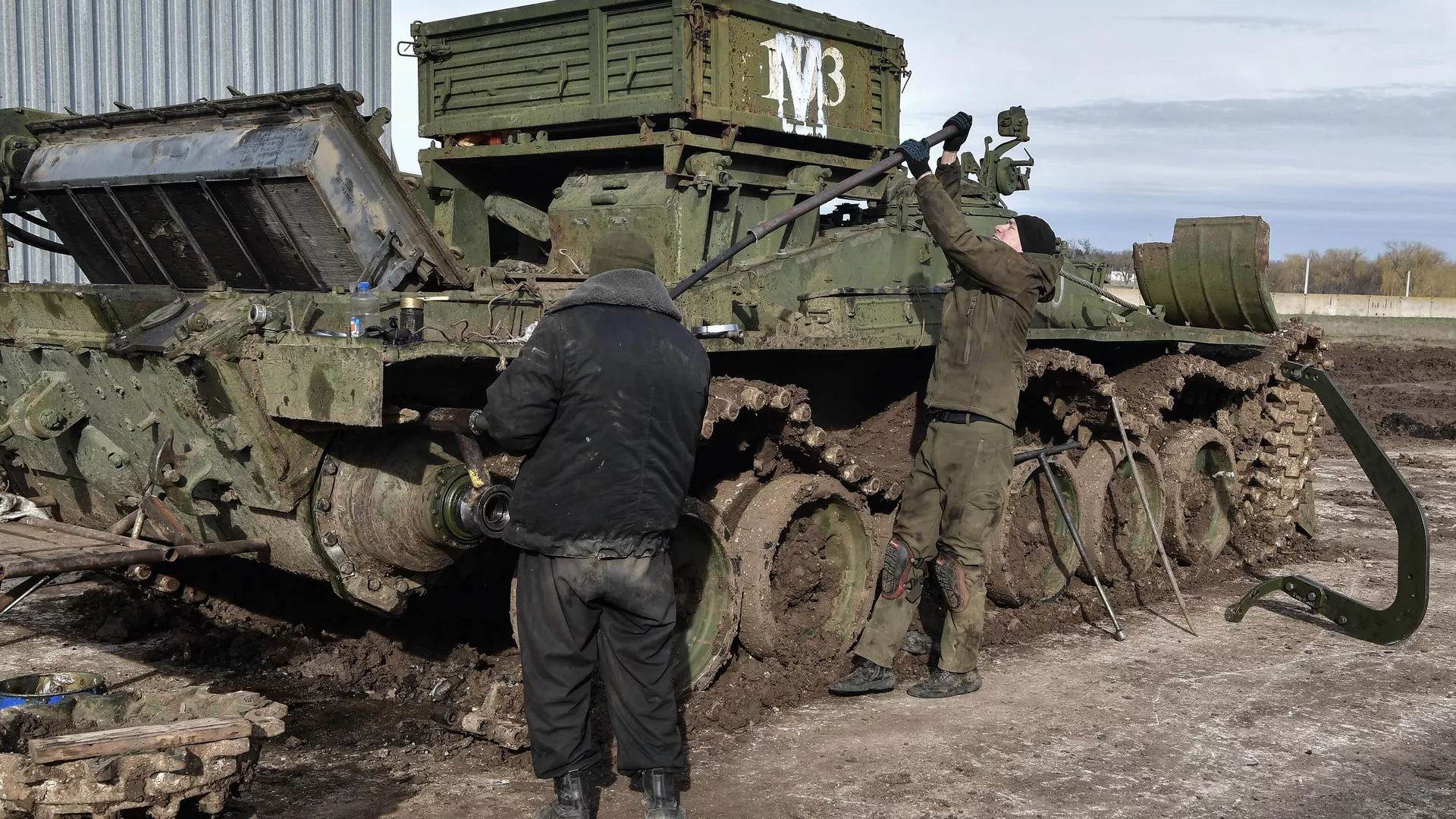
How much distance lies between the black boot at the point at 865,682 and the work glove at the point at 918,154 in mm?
2143

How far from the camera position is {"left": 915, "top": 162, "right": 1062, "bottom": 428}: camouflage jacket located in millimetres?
5777

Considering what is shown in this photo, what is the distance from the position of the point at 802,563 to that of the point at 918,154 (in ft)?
6.17

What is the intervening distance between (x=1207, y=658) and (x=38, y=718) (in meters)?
5.09

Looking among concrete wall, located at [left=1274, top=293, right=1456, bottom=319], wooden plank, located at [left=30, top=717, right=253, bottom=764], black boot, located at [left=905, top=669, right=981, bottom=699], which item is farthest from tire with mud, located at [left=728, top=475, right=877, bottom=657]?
concrete wall, located at [left=1274, top=293, right=1456, bottom=319]

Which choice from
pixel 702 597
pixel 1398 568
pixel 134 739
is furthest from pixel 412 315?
pixel 1398 568

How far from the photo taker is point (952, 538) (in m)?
6.00

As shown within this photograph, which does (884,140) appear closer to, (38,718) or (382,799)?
(382,799)

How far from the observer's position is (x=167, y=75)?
1337cm

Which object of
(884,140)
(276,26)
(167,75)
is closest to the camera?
(884,140)

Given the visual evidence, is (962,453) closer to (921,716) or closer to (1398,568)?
(921,716)

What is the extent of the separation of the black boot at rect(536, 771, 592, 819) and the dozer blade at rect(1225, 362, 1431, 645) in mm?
4502

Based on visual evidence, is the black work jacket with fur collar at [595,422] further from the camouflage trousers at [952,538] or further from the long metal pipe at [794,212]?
the camouflage trousers at [952,538]

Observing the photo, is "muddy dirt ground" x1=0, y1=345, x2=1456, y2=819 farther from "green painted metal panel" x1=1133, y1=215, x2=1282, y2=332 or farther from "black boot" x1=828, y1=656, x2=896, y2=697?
"green painted metal panel" x1=1133, y1=215, x2=1282, y2=332

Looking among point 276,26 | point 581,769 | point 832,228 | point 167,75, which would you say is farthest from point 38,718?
point 276,26
